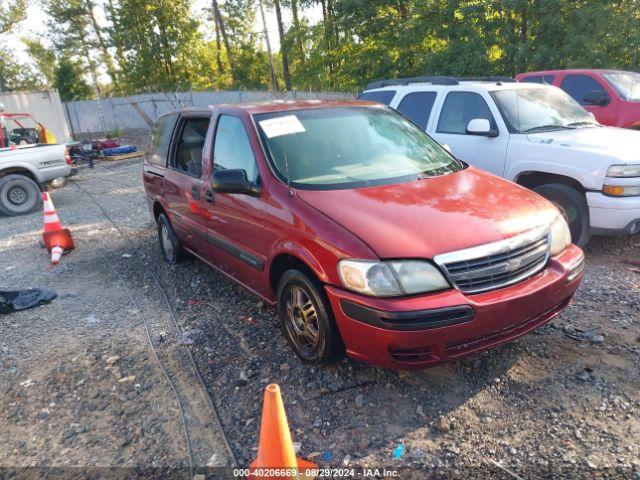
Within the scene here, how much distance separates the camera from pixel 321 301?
110 inches

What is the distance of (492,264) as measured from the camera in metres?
2.60

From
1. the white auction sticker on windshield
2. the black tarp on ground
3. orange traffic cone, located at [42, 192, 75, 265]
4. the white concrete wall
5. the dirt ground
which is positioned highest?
the white concrete wall

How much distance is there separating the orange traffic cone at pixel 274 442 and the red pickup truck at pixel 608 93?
8.03 m

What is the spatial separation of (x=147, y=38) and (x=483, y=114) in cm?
3347

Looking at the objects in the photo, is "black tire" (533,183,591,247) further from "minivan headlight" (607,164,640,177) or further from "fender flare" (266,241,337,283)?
"fender flare" (266,241,337,283)

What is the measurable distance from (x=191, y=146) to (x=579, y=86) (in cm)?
728

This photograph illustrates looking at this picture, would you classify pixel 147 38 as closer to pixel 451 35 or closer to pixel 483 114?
pixel 451 35

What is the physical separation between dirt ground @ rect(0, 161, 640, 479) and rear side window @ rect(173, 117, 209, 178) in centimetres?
128

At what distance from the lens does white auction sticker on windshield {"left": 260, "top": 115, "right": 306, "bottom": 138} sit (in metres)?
3.52

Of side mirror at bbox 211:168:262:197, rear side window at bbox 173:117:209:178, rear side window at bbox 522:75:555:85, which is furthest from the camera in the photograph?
rear side window at bbox 522:75:555:85

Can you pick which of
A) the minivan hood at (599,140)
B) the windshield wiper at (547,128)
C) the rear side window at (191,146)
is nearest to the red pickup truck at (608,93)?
the minivan hood at (599,140)

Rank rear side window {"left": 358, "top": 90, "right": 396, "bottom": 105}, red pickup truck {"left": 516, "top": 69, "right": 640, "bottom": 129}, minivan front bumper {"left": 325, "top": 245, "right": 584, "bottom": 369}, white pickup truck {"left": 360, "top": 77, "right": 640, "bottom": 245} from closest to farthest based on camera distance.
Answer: minivan front bumper {"left": 325, "top": 245, "right": 584, "bottom": 369} → white pickup truck {"left": 360, "top": 77, "right": 640, "bottom": 245} → rear side window {"left": 358, "top": 90, "right": 396, "bottom": 105} → red pickup truck {"left": 516, "top": 69, "right": 640, "bottom": 129}

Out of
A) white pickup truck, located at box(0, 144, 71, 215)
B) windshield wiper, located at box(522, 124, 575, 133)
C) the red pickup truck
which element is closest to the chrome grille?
windshield wiper, located at box(522, 124, 575, 133)

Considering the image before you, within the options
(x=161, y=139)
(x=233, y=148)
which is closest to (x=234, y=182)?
(x=233, y=148)
